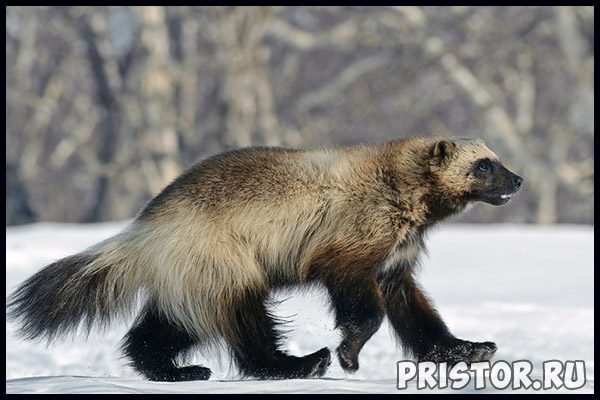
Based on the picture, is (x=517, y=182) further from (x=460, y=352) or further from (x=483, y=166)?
(x=460, y=352)

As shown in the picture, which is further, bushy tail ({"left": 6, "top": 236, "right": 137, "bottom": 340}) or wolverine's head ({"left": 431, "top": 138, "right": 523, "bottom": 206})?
wolverine's head ({"left": 431, "top": 138, "right": 523, "bottom": 206})

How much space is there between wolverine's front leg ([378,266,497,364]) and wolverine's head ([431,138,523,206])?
1.65 ft

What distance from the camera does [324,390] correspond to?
4.80 metres

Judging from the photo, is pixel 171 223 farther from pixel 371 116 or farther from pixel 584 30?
pixel 371 116

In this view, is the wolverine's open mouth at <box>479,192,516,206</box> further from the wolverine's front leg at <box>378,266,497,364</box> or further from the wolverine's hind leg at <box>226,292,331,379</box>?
the wolverine's hind leg at <box>226,292,331,379</box>

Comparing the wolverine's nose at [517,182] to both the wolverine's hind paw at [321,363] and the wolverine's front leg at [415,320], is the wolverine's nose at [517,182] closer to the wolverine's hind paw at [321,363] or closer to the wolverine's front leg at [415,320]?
the wolverine's front leg at [415,320]

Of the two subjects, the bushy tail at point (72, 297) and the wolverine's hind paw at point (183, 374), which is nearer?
the bushy tail at point (72, 297)

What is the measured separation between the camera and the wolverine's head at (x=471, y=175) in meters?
6.25

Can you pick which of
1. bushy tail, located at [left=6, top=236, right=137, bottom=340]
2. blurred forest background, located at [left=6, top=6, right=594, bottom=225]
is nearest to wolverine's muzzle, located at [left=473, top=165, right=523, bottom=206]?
bushy tail, located at [left=6, top=236, right=137, bottom=340]

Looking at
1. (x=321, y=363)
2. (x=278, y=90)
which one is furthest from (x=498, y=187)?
(x=278, y=90)

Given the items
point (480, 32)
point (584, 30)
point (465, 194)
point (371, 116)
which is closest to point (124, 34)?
point (371, 116)

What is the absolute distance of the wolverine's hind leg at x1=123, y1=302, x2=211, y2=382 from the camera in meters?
6.00

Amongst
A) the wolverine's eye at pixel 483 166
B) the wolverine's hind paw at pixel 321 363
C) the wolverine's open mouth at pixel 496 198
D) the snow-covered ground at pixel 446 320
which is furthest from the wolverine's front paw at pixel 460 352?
the wolverine's eye at pixel 483 166
